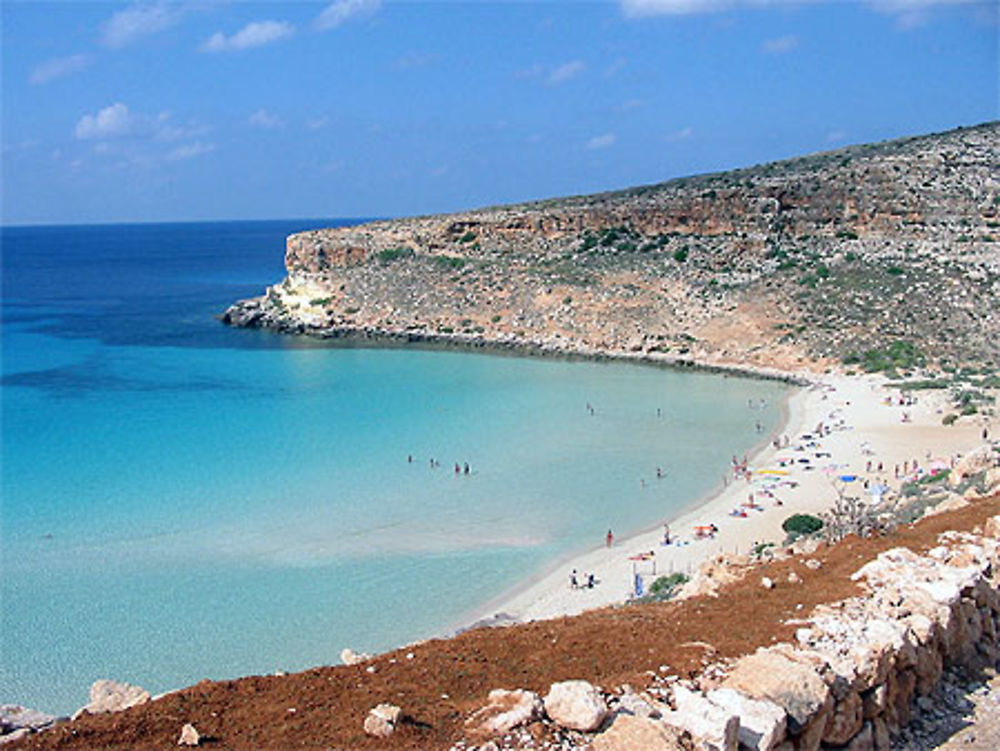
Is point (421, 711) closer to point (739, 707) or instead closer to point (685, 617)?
point (739, 707)

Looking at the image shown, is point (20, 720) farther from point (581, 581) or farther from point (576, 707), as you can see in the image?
point (581, 581)

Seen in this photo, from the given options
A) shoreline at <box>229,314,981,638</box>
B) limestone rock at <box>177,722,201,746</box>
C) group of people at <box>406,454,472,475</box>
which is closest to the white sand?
shoreline at <box>229,314,981,638</box>

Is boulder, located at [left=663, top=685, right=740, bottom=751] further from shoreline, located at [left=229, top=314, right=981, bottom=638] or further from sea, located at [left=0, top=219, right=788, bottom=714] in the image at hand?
sea, located at [left=0, top=219, right=788, bottom=714]

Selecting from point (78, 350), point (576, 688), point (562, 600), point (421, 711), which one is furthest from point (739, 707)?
point (78, 350)

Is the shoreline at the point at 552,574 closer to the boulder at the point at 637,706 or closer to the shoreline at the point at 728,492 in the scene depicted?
the shoreline at the point at 728,492

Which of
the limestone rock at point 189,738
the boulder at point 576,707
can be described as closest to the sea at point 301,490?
the limestone rock at point 189,738
